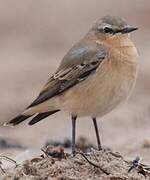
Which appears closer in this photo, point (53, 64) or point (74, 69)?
point (74, 69)

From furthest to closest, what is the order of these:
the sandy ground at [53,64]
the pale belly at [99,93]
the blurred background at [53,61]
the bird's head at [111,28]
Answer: the blurred background at [53,61]
the sandy ground at [53,64]
the bird's head at [111,28]
the pale belly at [99,93]

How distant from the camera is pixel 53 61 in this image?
18.1 m

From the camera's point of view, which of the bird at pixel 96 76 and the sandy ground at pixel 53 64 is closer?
the bird at pixel 96 76

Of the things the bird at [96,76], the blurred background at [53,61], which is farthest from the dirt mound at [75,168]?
the blurred background at [53,61]

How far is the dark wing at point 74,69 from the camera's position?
10.1 meters

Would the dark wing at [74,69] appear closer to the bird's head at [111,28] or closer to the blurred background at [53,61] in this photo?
the bird's head at [111,28]

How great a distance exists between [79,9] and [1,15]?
5.98 ft

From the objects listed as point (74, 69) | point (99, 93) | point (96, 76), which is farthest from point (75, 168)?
point (74, 69)

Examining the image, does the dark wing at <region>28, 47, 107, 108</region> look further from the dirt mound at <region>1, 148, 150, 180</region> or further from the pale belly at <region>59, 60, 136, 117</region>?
the dirt mound at <region>1, 148, 150, 180</region>

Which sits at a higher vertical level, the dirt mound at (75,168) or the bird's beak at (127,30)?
the bird's beak at (127,30)

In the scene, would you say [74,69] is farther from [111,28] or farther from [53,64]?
[53,64]

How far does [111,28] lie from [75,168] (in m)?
2.19

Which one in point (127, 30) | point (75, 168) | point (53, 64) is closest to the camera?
point (75, 168)

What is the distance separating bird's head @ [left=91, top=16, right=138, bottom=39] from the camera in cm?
1020
